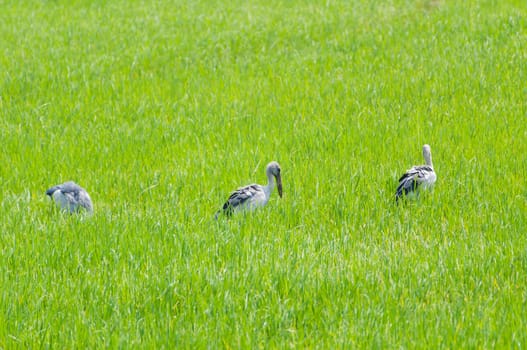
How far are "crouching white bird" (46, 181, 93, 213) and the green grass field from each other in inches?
8.0

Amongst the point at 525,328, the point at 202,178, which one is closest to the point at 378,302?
the point at 525,328

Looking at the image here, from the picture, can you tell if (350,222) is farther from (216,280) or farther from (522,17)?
(522,17)

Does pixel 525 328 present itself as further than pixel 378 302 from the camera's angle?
No

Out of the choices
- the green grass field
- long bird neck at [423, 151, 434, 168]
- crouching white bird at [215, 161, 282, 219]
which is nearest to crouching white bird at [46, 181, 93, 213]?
the green grass field

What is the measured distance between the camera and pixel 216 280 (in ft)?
20.8

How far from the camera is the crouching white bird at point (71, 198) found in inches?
309

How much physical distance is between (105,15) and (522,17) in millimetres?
8289

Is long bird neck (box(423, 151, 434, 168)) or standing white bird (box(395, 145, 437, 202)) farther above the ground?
long bird neck (box(423, 151, 434, 168))

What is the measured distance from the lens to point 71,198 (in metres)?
7.87

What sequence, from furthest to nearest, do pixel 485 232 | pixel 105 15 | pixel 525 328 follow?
pixel 105 15
pixel 485 232
pixel 525 328

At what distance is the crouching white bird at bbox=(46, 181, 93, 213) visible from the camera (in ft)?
25.8

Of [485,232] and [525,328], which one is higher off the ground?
[485,232]

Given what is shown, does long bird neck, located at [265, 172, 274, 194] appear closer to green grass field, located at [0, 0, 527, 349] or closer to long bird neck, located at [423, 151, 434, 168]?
green grass field, located at [0, 0, 527, 349]

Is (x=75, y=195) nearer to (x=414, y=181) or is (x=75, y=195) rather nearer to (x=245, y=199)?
(x=245, y=199)
